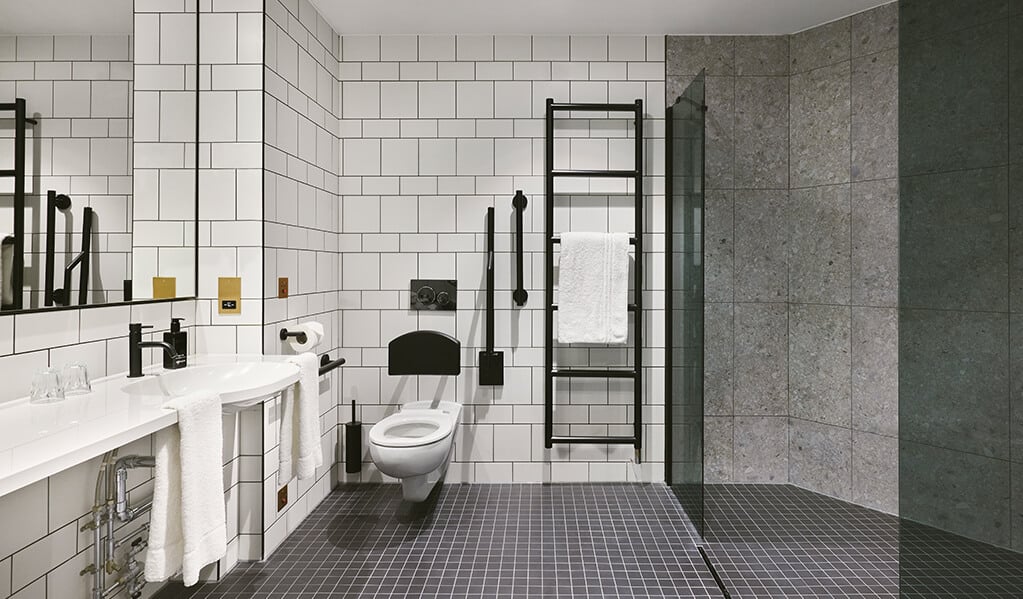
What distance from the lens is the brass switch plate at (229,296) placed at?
2.34 meters

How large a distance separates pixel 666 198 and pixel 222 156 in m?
2.14

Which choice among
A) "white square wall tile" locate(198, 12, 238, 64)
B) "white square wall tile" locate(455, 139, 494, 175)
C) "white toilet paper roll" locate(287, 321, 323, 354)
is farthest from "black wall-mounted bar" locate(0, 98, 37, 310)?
"white square wall tile" locate(455, 139, 494, 175)

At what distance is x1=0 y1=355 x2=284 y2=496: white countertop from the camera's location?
104 cm

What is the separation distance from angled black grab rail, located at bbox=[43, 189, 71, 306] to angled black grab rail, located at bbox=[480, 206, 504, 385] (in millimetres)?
1809

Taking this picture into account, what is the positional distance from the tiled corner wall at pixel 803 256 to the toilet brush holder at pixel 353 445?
187 centimetres

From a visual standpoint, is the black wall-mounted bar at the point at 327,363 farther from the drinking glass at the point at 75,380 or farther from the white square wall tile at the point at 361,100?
the white square wall tile at the point at 361,100

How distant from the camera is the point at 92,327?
1789 millimetres

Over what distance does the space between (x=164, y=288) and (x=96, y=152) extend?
1.93ft

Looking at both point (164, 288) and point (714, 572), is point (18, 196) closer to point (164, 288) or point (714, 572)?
point (164, 288)

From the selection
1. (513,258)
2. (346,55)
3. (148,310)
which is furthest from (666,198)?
(148,310)

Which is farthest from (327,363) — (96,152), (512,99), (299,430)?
(512,99)

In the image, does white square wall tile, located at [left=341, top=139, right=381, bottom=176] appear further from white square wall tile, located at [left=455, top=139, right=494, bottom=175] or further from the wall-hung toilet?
the wall-hung toilet

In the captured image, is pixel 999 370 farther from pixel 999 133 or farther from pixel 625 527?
pixel 625 527

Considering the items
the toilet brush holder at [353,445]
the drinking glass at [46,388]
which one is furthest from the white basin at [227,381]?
the toilet brush holder at [353,445]
